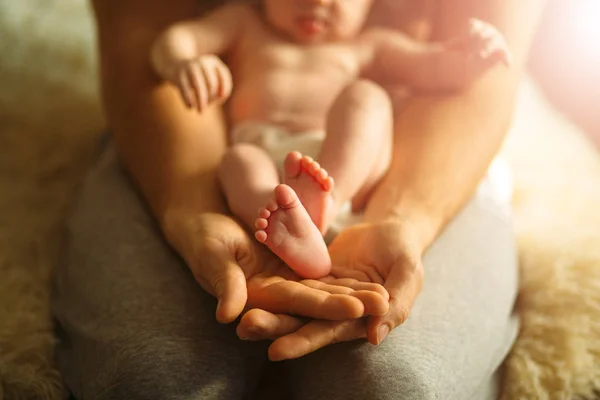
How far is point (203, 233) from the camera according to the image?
64 cm

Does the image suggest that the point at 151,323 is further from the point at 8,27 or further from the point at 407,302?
the point at 8,27

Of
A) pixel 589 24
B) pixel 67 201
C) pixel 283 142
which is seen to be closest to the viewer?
pixel 283 142

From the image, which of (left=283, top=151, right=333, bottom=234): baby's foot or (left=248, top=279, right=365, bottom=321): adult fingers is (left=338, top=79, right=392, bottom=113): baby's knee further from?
(left=248, top=279, right=365, bottom=321): adult fingers

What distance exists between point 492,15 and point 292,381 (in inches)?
21.1

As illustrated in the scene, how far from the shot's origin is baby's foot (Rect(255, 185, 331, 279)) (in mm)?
580

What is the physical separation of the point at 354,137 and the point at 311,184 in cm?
10

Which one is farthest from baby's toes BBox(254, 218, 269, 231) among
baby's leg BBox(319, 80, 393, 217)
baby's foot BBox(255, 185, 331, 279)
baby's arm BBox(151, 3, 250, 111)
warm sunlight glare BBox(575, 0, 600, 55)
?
warm sunlight glare BBox(575, 0, 600, 55)

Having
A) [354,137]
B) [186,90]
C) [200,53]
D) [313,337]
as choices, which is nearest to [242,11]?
[200,53]

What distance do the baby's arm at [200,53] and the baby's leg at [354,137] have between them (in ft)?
0.48

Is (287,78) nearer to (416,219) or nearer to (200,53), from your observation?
(200,53)

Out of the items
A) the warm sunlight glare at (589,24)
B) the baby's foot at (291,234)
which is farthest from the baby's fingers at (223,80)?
the warm sunlight glare at (589,24)

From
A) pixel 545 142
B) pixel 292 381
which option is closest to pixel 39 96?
pixel 292 381

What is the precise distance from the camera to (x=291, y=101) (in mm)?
812

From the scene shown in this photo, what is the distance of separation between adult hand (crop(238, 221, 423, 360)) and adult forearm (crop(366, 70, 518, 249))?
7 cm
